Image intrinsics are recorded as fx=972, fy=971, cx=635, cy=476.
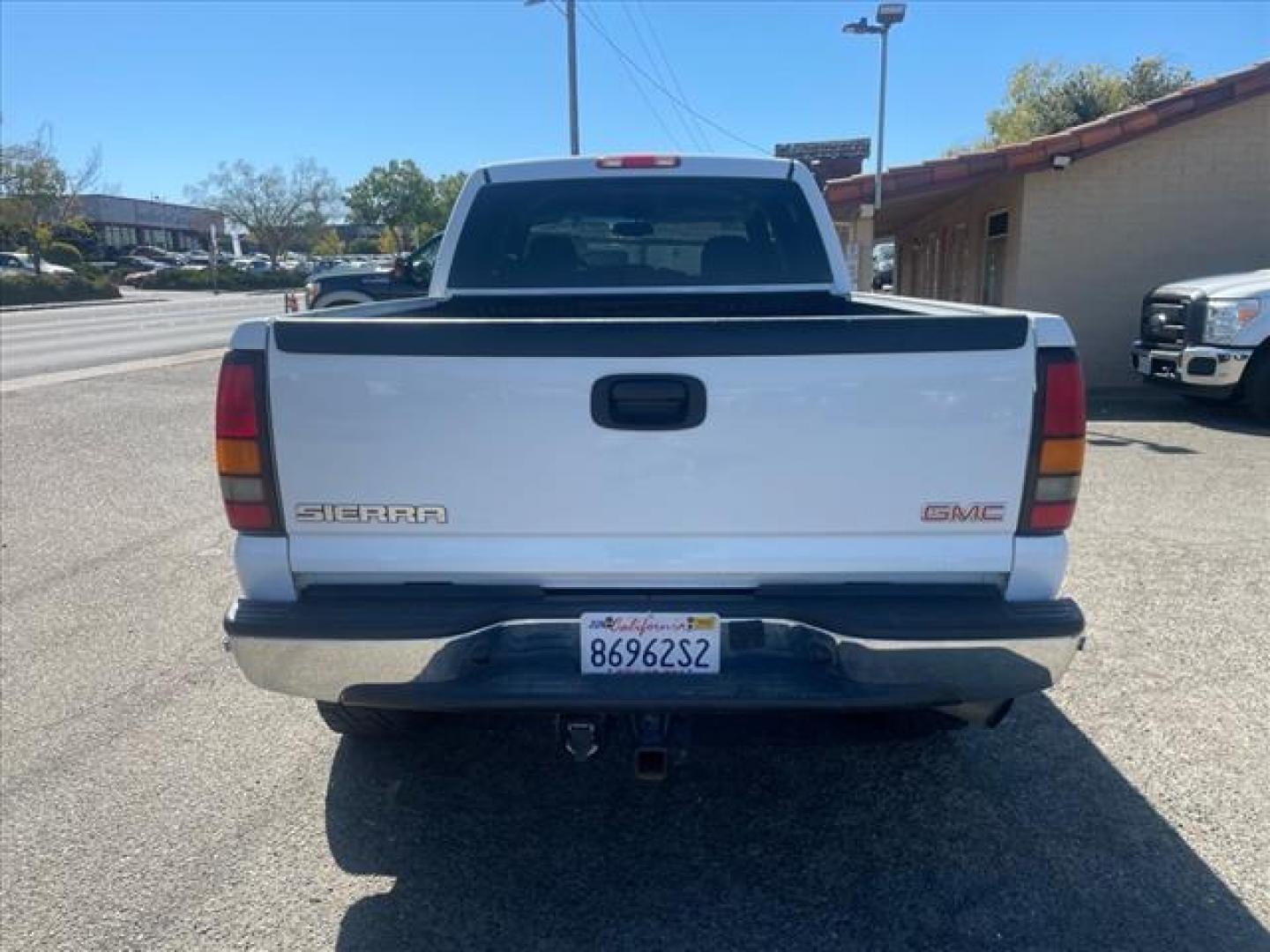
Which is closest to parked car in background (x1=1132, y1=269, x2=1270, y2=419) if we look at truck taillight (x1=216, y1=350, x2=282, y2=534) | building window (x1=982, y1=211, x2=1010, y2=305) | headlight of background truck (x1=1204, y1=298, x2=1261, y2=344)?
headlight of background truck (x1=1204, y1=298, x2=1261, y2=344)

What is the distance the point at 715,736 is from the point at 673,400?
96 cm

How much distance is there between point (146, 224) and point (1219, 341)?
100092mm

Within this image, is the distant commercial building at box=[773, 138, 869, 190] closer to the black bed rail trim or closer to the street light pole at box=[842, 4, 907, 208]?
the street light pole at box=[842, 4, 907, 208]

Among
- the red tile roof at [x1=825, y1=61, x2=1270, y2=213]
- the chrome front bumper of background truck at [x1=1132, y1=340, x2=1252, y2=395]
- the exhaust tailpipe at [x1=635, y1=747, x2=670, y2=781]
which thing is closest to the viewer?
the exhaust tailpipe at [x1=635, y1=747, x2=670, y2=781]

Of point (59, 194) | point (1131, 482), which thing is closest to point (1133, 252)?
point (1131, 482)

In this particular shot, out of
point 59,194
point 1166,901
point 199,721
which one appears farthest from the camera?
point 59,194

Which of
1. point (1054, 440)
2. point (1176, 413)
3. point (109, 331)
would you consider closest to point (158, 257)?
point (109, 331)

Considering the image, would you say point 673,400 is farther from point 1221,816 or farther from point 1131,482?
point 1131,482

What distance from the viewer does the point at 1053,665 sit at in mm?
2490

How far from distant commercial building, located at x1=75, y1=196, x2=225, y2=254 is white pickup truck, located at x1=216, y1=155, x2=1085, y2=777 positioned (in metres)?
84.0

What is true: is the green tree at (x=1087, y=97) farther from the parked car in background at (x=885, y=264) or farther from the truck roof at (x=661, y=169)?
the truck roof at (x=661, y=169)

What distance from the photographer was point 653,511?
98.7 inches

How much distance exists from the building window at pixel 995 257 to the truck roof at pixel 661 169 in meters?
10.5

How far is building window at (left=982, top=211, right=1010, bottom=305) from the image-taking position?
1395 cm
